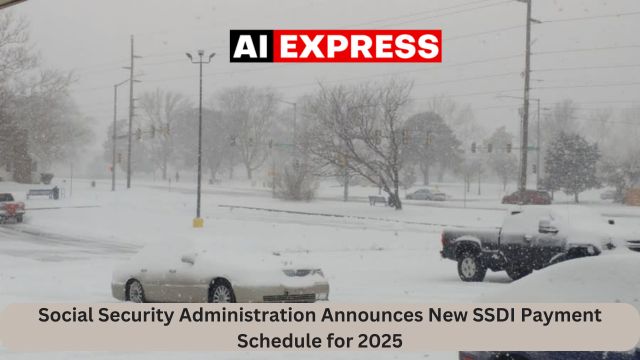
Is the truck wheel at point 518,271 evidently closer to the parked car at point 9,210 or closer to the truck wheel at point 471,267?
the truck wheel at point 471,267

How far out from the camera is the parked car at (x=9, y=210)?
4284cm

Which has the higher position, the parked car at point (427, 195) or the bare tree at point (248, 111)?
the bare tree at point (248, 111)

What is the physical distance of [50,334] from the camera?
8.19 metres

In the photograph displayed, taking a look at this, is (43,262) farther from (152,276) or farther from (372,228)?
(372,228)

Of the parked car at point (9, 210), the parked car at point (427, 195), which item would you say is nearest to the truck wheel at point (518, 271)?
the parked car at point (9, 210)

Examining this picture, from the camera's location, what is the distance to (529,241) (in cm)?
1767

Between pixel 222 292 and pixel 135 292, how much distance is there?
2.57 m

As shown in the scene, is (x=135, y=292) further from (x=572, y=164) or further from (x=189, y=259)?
(x=572, y=164)

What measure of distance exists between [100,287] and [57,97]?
219ft

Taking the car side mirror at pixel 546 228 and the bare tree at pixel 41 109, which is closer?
the car side mirror at pixel 546 228

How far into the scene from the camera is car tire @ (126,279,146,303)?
14.1m

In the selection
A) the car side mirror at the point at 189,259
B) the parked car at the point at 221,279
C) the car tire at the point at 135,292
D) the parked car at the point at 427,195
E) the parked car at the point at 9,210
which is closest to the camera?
the parked car at the point at 221,279

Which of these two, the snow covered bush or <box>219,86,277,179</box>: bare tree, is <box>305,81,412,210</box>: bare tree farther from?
<box>219,86,277,179</box>: bare tree

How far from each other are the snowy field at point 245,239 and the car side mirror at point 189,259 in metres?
0.52
